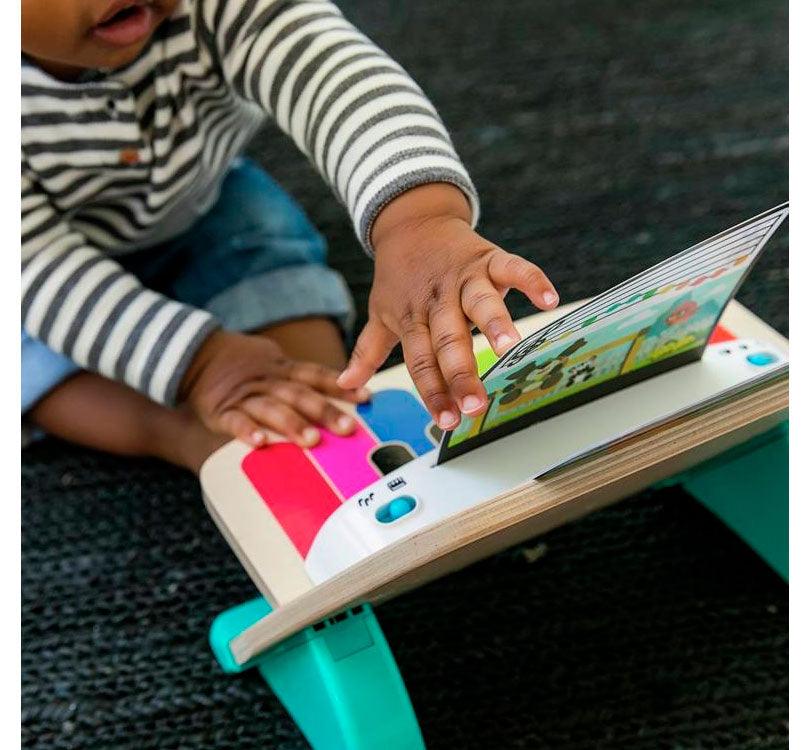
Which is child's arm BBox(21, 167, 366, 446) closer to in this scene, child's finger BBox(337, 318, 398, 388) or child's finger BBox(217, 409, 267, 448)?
child's finger BBox(217, 409, 267, 448)

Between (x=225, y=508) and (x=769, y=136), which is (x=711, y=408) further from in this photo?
(x=769, y=136)

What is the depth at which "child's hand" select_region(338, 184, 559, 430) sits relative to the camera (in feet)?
1.43

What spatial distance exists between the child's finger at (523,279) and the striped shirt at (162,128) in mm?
116

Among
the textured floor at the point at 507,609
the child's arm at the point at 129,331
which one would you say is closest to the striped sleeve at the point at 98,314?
the child's arm at the point at 129,331

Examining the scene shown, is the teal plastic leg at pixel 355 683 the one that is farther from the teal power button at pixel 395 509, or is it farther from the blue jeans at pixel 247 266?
the blue jeans at pixel 247 266

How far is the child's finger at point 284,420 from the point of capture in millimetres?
564

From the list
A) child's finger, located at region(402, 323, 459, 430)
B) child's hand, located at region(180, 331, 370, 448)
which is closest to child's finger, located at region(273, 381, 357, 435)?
child's hand, located at region(180, 331, 370, 448)

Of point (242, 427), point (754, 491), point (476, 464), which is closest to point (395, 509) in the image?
point (476, 464)

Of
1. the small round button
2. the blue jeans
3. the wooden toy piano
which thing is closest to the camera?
the wooden toy piano

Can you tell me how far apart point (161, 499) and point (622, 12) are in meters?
0.67

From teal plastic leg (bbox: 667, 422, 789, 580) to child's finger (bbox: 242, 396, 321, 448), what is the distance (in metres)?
0.21

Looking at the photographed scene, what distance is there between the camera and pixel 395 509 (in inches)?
18.8

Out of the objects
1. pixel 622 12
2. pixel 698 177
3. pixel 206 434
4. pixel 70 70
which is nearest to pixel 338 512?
pixel 206 434

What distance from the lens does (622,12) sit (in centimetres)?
107
